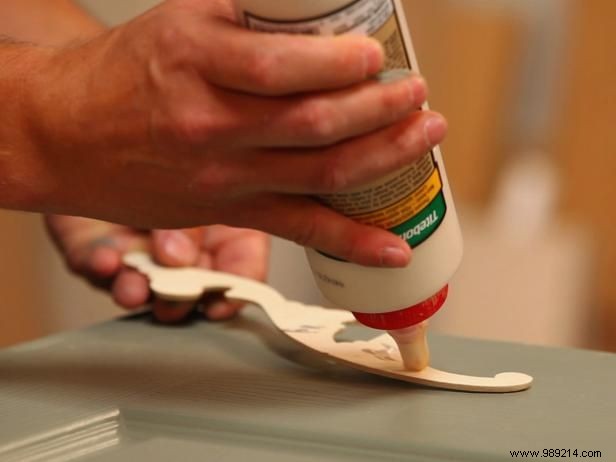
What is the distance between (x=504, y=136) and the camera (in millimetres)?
1854

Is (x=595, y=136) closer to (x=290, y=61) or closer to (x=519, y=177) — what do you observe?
(x=519, y=177)

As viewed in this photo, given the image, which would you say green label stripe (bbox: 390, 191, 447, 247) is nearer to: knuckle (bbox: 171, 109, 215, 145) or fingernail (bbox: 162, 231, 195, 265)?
knuckle (bbox: 171, 109, 215, 145)

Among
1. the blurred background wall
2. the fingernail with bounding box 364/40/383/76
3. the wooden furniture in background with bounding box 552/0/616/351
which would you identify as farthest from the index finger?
the wooden furniture in background with bounding box 552/0/616/351

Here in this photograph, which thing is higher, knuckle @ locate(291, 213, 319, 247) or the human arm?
the human arm

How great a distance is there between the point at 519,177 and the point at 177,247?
1338 mm

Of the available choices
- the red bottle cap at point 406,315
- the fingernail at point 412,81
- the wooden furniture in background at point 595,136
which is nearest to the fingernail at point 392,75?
the fingernail at point 412,81

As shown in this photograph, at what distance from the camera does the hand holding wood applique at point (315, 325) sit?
47 cm

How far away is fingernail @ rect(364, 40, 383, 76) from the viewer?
0.35 metres

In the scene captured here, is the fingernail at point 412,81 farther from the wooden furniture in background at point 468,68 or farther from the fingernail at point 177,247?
the wooden furniture in background at point 468,68

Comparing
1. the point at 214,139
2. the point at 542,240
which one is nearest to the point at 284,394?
the point at 214,139

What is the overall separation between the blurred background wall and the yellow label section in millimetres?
1090

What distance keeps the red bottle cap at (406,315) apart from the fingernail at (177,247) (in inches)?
9.9

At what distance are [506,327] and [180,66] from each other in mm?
1332

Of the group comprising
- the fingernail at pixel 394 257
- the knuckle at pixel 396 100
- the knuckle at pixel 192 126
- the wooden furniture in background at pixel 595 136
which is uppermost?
the wooden furniture in background at pixel 595 136
